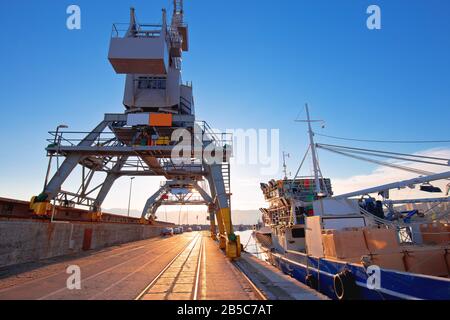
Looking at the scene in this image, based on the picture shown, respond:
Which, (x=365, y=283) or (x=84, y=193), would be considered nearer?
(x=365, y=283)

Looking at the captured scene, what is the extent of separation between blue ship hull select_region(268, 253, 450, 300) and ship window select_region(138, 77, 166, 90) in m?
16.7

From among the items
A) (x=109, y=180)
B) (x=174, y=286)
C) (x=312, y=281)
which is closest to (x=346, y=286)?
(x=312, y=281)

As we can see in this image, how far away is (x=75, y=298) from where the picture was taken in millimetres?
6879

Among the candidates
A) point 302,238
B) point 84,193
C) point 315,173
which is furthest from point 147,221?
point 315,173

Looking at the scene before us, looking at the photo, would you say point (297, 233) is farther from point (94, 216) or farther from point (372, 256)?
point (94, 216)

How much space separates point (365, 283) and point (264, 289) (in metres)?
3.31

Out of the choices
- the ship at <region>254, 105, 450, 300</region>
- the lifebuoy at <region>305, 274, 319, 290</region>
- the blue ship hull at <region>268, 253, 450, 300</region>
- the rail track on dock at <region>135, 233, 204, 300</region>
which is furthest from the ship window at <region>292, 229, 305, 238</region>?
the rail track on dock at <region>135, 233, 204, 300</region>

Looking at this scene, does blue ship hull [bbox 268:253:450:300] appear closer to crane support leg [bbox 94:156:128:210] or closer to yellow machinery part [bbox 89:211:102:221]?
crane support leg [bbox 94:156:128:210]

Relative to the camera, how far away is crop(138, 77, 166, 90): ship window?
19.3m

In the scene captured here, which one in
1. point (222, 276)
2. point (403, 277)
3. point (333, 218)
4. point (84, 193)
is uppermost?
point (84, 193)

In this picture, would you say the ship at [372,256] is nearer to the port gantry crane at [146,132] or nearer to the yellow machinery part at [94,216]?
the port gantry crane at [146,132]

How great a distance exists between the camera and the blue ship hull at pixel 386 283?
17.9 ft

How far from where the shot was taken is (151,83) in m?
19.5
